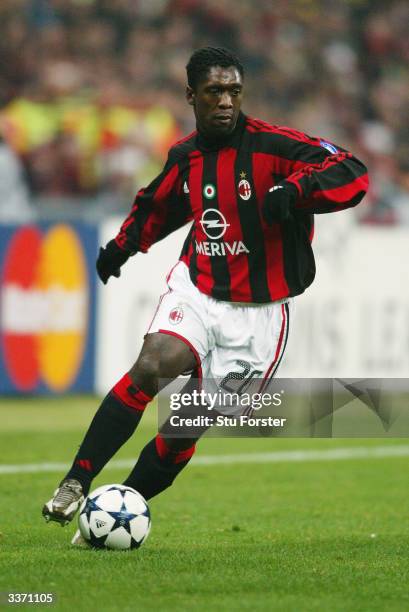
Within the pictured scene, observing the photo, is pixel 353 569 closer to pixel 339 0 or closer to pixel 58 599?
pixel 58 599

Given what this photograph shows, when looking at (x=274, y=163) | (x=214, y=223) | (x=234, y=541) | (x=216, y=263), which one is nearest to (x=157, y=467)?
(x=234, y=541)

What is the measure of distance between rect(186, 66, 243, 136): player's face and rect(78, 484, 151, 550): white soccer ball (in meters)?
1.53

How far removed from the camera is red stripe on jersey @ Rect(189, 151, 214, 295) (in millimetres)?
5168

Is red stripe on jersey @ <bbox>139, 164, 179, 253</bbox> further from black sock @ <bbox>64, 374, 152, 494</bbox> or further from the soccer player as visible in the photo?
black sock @ <bbox>64, 374, 152, 494</bbox>

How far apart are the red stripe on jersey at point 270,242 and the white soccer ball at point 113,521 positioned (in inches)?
40.3

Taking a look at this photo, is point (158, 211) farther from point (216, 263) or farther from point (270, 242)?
point (270, 242)

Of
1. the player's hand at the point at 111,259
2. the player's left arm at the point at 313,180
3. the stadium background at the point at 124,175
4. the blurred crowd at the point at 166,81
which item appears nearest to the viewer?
the player's left arm at the point at 313,180

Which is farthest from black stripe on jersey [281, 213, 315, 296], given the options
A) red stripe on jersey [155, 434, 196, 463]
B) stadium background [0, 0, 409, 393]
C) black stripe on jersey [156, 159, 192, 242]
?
stadium background [0, 0, 409, 393]

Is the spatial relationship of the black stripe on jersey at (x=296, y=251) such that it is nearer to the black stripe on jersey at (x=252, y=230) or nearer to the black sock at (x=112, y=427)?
the black stripe on jersey at (x=252, y=230)

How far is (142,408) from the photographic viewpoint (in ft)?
16.3

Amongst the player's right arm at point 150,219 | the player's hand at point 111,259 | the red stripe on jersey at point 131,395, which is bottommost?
the red stripe on jersey at point 131,395

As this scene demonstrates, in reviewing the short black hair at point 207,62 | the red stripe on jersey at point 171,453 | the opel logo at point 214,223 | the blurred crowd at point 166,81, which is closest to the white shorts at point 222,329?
the opel logo at point 214,223

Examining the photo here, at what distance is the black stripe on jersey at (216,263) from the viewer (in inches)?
202

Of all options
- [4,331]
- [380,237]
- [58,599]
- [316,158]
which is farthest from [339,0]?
[58,599]
